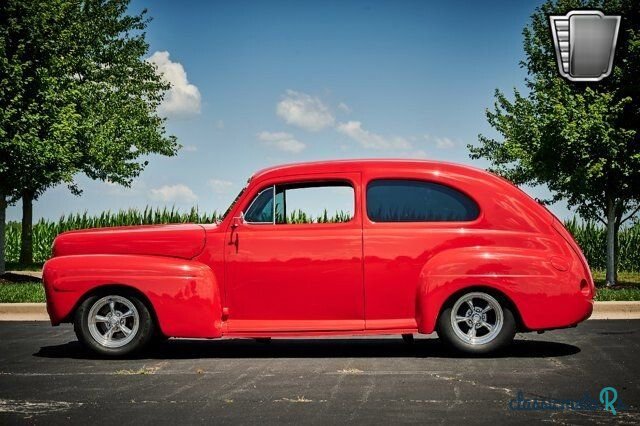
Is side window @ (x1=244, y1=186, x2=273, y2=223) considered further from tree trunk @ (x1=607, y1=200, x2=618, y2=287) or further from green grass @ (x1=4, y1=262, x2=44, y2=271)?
green grass @ (x1=4, y1=262, x2=44, y2=271)

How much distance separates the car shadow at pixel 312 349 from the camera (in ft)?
29.8

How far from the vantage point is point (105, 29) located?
33.9 m

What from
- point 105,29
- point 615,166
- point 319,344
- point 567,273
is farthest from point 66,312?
point 105,29

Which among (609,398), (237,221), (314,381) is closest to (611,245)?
(237,221)

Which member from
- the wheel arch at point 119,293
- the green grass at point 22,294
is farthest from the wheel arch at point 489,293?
the green grass at point 22,294

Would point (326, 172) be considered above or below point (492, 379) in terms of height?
above

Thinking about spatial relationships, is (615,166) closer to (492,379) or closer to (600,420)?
(492,379)

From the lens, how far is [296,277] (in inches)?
338

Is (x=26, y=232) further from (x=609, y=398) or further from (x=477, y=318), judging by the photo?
(x=609, y=398)

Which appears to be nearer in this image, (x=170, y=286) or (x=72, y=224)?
(x=170, y=286)

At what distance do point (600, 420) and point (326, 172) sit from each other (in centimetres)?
398

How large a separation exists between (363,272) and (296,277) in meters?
0.68

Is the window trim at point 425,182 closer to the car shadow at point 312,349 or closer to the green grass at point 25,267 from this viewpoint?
the car shadow at point 312,349

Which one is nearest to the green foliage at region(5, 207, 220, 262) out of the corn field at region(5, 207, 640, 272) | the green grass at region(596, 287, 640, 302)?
the corn field at region(5, 207, 640, 272)
